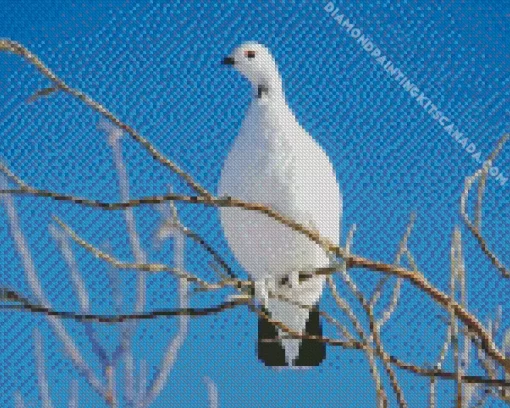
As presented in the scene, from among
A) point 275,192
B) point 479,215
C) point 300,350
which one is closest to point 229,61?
point 275,192

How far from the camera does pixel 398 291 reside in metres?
1.32

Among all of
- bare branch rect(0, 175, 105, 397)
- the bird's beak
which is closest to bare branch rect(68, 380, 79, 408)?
bare branch rect(0, 175, 105, 397)

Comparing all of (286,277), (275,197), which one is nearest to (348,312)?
(275,197)

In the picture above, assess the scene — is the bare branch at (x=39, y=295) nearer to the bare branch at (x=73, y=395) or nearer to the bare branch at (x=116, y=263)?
the bare branch at (x=73, y=395)

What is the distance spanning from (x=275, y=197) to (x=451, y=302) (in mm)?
1209

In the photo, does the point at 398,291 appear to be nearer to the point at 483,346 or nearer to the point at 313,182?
the point at 483,346

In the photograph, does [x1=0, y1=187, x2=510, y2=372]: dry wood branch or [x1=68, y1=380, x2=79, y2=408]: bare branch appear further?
[x1=68, y1=380, x2=79, y2=408]: bare branch

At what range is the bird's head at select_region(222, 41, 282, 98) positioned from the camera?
2.49 meters

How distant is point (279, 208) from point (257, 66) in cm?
55

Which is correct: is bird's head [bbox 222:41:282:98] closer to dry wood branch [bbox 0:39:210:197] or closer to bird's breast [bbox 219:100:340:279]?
bird's breast [bbox 219:100:340:279]

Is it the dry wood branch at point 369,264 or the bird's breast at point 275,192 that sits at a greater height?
the bird's breast at point 275,192

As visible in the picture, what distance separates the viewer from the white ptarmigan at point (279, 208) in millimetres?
2135

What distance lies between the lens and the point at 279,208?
2.14m

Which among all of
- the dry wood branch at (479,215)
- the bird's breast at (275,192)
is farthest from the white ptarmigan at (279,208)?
the dry wood branch at (479,215)
